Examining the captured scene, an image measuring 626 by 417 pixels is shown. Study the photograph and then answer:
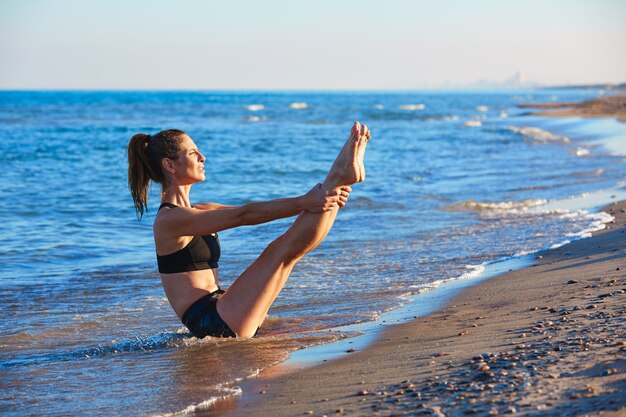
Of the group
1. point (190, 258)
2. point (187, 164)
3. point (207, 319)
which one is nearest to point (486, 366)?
point (207, 319)

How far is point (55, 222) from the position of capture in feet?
36.4

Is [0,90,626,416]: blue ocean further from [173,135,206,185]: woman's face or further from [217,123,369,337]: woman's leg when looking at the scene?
[173,135,206,185]: woman's face

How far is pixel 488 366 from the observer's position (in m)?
3.62

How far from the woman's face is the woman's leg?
651 mm

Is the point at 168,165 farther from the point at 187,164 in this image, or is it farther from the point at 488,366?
the point at 488,366

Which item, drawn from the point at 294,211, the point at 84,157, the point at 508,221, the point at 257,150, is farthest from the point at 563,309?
the point at 257,150

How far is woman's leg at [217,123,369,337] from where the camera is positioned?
471 centimetres

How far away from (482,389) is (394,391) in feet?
1.31

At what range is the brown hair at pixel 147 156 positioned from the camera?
4930mm

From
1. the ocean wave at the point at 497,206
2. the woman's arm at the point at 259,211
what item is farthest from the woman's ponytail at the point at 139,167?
the ocean wave at the point at 497,206

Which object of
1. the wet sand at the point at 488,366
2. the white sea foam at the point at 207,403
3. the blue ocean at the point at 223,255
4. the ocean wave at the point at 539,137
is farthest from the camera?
the ocean wave at the point at 539,137

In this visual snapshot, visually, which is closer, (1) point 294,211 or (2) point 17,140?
(1) point 294,211

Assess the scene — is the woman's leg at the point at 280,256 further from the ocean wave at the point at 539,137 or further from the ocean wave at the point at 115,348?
the ocean wave at the point at 539,137

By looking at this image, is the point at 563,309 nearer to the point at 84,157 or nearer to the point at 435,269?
the point at 435,269
